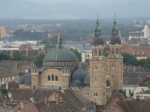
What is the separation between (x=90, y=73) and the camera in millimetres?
79875

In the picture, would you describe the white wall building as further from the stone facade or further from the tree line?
the tree line

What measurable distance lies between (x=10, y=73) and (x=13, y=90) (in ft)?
98.0

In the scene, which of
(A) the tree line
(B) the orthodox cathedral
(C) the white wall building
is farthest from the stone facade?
(A) the tree line

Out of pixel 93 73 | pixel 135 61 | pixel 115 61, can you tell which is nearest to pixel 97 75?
pixel 93 73

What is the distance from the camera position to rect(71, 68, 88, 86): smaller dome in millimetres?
81037

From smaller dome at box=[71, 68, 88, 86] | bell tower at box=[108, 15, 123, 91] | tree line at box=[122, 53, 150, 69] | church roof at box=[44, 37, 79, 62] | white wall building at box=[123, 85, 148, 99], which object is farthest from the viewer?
tree line at box=[122, 53, 150, 69]

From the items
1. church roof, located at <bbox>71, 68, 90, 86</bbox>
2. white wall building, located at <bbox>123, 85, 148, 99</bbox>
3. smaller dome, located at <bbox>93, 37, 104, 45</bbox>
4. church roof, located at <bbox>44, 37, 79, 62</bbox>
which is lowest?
white wall building, located at <bbox>123, 85, 148, 99</bbox>

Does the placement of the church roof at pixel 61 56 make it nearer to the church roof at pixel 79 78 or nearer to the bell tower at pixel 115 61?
the church roof at pixel 79 78

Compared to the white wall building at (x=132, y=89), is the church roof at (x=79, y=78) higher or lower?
higher

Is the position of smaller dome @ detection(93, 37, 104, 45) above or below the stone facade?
above

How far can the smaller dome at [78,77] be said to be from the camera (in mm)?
81037

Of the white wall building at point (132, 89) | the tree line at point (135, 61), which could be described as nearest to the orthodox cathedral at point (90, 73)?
the white wall building at point (132, 89)

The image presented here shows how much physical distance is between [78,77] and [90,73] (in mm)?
2192

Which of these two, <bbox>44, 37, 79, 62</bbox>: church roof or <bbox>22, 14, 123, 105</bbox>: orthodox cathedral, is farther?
<bbox>44, 37, 79, 62</bbox>: church roof
